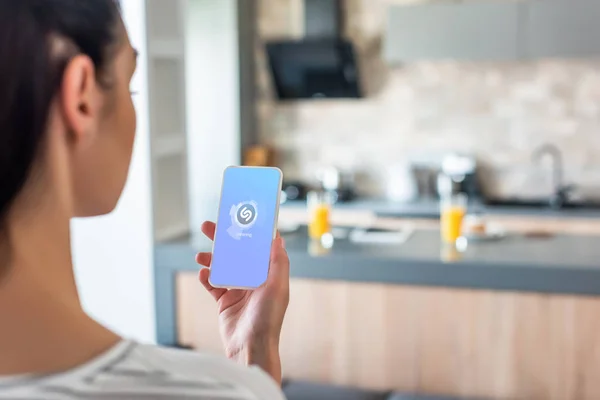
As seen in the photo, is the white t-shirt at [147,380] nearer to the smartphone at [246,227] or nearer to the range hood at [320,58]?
the smartphone at [246,227]

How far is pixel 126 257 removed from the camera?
2779mm

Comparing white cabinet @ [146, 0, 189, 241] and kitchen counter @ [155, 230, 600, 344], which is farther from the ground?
white cabinet @ [146, 0, 189, 241]

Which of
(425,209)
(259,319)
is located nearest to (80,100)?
(259,319)

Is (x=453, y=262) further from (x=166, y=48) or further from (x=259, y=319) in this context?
(x=259, y=319)

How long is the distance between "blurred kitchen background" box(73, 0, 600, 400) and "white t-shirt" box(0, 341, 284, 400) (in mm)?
1848

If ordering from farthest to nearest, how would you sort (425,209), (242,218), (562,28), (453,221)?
1. (425,209)
2. (562,28)
3. (453,221)
4. (242,218)

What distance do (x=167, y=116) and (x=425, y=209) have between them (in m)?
1.71

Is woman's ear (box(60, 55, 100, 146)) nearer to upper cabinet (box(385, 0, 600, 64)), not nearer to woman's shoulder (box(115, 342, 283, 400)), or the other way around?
woman's shoulder (box(115, 342, 283, 400))

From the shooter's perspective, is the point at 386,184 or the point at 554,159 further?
the point at 386,184

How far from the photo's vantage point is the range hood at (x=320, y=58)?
4438 millimetres

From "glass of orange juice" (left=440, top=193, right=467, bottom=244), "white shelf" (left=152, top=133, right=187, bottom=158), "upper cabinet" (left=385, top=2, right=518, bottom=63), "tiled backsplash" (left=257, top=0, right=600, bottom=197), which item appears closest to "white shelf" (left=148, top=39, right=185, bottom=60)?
"white shelf" (left=152, top=133, right=187, bottom=158)

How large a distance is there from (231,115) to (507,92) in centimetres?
157

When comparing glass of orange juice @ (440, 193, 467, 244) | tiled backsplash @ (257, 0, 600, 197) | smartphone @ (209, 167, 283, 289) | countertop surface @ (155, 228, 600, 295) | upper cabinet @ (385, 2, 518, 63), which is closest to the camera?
smartphone @ (209, 167, 283, 289)

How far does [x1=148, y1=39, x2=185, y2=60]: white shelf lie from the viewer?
2.73m
